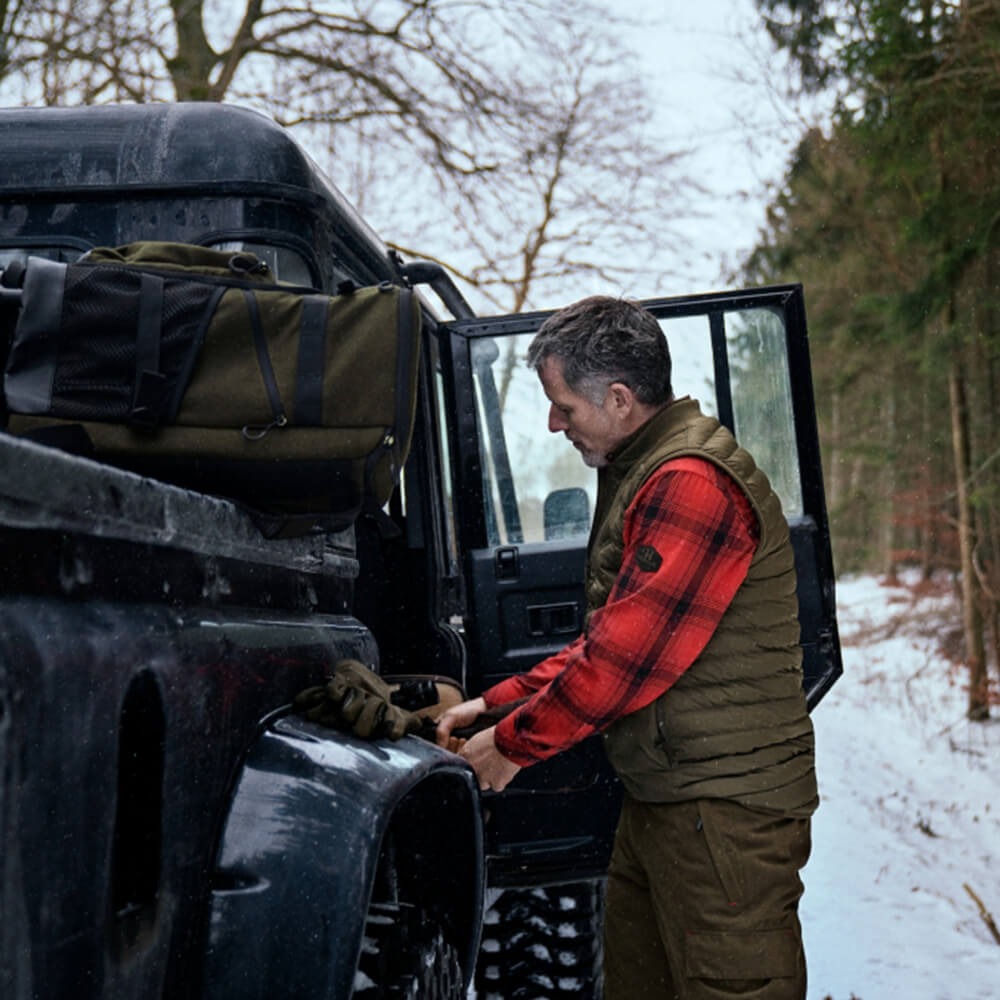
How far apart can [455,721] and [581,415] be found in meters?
0.72

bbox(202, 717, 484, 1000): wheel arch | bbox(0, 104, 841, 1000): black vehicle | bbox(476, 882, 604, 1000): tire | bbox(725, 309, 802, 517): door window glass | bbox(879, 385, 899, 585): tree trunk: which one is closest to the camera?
bbox(0, 104, 841, 1000): black vehicle

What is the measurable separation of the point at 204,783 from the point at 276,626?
0.37 m

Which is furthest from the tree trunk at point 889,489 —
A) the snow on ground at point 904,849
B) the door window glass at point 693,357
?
the door window glass at point 693,357

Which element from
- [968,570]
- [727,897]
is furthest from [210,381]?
[968,570]

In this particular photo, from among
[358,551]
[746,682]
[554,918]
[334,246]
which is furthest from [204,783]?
[554,918]

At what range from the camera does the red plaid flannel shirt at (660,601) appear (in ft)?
7.39

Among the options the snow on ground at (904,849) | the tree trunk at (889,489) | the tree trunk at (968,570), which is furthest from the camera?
the tree trunk at (889,489)

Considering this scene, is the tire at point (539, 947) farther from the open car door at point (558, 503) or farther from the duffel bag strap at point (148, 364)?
the duffel bag strap at point (148, 364)

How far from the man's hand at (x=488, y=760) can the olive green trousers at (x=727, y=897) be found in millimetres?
318

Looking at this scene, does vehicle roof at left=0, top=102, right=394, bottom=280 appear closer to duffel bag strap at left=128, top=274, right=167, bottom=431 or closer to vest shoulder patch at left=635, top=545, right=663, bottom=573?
duffel bag strap at left=128, top=274, right=167, bottom=431

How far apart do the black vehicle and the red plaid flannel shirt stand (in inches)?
11.5

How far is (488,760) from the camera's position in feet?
7.94

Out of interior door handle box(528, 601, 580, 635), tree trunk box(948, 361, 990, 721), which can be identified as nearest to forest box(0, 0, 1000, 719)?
tree trunk box(948, 361, 990, 721)

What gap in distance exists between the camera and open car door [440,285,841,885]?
135 inches
